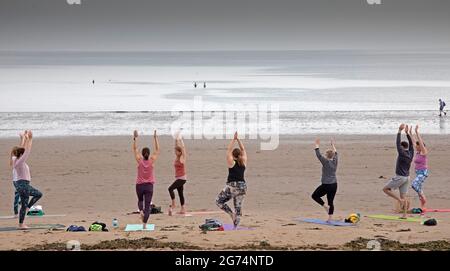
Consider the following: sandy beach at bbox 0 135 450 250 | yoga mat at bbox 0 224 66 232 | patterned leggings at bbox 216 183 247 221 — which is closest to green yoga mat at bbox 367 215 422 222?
sandy beach at bbox 0 135 450 250

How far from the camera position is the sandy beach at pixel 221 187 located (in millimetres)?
10688

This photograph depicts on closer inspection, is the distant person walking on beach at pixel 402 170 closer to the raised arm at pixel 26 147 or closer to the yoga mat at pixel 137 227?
the yoga mat at pixel 137 227

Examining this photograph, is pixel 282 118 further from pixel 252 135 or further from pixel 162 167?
pixel 162 167

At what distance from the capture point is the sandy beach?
35.1ft

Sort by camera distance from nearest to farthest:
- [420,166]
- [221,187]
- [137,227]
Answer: [137,227], [420,166], [221,187]

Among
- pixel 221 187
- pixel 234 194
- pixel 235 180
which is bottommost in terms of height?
pixel 221 187

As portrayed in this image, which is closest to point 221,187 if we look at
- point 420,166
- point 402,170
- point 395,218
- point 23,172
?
point 420,166

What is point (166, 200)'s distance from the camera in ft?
53.3

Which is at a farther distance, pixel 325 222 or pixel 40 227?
pixel 325 222

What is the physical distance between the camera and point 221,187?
18.0 meters

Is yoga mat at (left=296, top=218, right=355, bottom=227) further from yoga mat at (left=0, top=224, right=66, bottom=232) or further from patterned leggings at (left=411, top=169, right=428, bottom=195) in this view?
yoga mat at (left=0, top=224, right=66, bottom=232)

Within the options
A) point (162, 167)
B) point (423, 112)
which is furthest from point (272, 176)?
point (423, 112)

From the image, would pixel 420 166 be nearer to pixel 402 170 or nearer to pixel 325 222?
pixel 402 170
